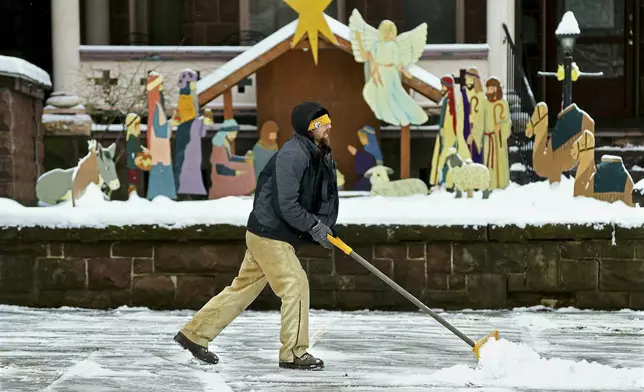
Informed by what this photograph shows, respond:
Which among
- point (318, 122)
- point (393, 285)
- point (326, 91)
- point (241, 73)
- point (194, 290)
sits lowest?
point (194, 290)

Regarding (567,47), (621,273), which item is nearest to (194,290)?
(621,273)

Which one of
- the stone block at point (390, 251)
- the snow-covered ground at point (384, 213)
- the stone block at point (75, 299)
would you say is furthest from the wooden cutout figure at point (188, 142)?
the stone block at point (390, 251)

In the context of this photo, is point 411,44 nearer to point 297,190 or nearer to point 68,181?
point 68,181

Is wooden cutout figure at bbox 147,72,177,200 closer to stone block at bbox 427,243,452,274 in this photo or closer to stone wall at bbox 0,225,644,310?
stone wall at bbox 0,225,644,310

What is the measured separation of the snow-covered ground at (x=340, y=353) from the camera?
21.5 ft

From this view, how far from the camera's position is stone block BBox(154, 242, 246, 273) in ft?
31.3

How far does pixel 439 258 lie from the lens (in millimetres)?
9453

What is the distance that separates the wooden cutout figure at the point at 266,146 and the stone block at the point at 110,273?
1.98 m

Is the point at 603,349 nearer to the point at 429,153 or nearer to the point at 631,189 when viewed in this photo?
the point at 631,189

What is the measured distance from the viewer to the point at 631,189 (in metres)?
9.66

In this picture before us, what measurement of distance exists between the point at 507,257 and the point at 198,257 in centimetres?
240

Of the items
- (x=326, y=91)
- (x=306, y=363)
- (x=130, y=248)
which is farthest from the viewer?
(x=326, y=91)

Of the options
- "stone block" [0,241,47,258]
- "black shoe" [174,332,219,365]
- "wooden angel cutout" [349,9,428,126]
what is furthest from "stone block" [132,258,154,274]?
"wooden angel cutout" [349,9,428,126]

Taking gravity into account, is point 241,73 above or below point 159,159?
above
